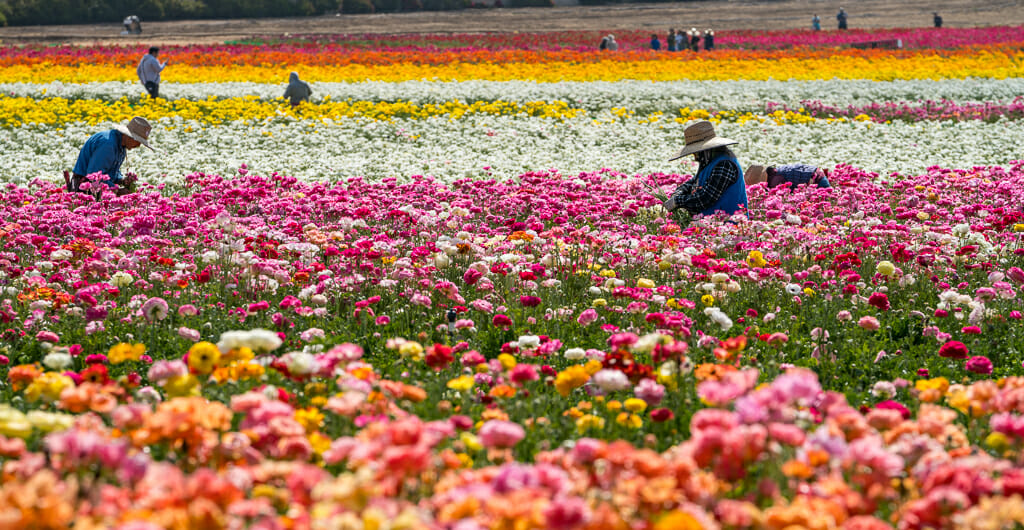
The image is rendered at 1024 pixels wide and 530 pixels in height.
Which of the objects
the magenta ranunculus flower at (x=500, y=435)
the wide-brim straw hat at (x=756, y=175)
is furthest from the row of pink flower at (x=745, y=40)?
the magenta ranunculus flower at (x=500, y=435)

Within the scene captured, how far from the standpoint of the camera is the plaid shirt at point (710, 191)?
8.84 meters

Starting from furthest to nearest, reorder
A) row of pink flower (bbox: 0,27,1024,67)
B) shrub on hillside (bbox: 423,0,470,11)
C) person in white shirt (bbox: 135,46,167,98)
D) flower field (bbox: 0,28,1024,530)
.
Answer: shrub on hillside (bbox: 423,0,470,11)
row of pink flower (bbox: 0,27,1024,67)
person in white shirt (bbox: 135,46,167,98)
flower field (bbox: 0,28,1024,530)

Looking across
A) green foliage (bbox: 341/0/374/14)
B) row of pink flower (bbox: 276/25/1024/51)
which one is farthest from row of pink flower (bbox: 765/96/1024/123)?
green foliage (bbox: 341/0/374/14)

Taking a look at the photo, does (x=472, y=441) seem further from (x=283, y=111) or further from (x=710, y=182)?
(x=283, y=111)

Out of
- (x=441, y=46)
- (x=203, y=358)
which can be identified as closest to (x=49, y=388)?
(x=203, y=358)

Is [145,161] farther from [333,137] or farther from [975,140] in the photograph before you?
[975,140]

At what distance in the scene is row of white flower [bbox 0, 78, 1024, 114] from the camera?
792 inches

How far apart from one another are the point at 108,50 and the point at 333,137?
21938mm

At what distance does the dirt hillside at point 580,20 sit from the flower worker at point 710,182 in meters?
40.1

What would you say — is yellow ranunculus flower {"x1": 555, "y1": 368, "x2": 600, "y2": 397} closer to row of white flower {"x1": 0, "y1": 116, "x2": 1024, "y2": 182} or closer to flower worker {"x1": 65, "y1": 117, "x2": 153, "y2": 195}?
flower worker {"x1": 65, "y1": 117, "x2": 153, "y2": 195}

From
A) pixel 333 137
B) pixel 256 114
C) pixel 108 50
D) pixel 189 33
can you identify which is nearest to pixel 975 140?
pixel 333 137

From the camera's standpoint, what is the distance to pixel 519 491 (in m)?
2.21

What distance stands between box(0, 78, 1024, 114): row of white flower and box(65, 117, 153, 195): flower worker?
10.4m

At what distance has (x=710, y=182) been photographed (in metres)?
8.85
